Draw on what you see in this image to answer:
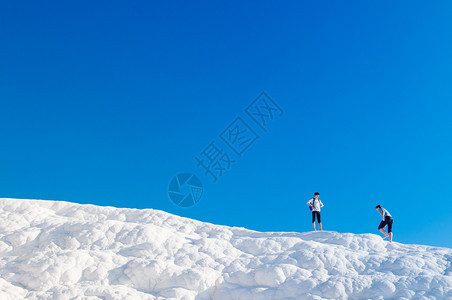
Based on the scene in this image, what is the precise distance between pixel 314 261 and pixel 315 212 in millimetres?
6767

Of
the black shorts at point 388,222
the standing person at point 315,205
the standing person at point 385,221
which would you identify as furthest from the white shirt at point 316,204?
the black shorts at point 388,222

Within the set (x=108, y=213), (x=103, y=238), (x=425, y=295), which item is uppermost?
(x=108, y=213)

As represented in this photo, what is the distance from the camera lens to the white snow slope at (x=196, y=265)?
1038 cm

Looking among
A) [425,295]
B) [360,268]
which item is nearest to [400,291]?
[425,295]

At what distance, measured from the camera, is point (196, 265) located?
39.5 ft

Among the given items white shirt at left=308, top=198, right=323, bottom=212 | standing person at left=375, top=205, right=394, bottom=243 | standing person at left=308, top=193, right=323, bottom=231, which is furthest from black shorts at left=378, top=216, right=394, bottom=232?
white shirt at left=308, top=198, right=323, bottom=212

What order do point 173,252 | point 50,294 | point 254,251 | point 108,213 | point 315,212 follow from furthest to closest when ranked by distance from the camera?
1. point 315,212
2. point 108,213
3. point 254,251
4. point 173,252
5. point 50,294

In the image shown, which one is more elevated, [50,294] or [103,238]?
[103,238]

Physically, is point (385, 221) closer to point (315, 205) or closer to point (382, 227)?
point (382, 227)

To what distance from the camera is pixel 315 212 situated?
18750mm

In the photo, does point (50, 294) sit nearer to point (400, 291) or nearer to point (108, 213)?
point (108, 213)

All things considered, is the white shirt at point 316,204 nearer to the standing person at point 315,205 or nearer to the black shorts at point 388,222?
the standing person at point 315,205

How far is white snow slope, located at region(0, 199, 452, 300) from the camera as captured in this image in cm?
1038

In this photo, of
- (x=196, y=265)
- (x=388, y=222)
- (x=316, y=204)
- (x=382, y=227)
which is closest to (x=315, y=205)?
(x=316, y=204)
